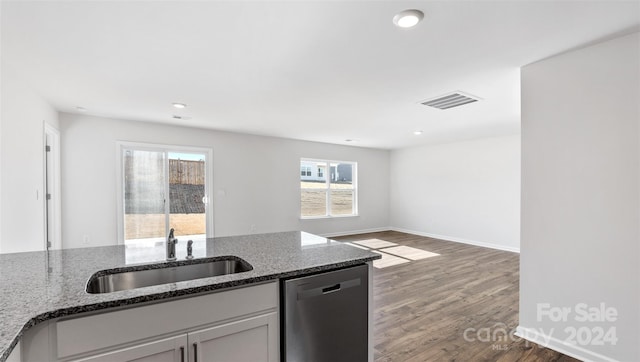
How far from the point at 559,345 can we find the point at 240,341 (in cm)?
244

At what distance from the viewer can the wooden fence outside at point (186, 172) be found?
5020 mm

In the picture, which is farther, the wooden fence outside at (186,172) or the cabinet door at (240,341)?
the wooden fence outside at (186,172)

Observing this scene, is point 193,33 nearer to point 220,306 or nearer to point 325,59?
point 325,59

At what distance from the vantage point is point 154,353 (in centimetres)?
118

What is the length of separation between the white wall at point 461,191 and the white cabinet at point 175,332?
5749mm

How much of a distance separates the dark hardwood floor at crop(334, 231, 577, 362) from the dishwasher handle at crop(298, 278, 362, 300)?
94cm

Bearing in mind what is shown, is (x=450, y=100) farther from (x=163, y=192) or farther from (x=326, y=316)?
(x=163, y=192)

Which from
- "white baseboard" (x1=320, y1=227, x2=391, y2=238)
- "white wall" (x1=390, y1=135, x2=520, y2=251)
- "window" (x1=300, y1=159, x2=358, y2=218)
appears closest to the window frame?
"window" (x1=300, y1=159, x2=358, y2=218)

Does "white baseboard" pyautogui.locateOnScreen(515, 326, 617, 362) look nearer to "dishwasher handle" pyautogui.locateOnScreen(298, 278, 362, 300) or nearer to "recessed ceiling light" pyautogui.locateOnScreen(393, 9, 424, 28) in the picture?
"dishwasher handle" pyautogui.locateOnScreen(298, 278, 362, 300)

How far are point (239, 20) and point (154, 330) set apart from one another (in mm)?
1776

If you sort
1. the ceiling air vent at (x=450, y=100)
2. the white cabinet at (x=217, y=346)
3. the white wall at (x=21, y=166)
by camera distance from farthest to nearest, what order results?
the ceiling air vent at (x=450, y=100)
the white wall at (x=21, y=166)
the white cabinet at (x=217, y=346)

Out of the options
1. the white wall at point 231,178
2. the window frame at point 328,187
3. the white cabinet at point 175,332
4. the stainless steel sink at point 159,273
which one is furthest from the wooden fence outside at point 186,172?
the white cabinet at point 175,332

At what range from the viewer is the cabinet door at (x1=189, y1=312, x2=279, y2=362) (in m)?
1.26

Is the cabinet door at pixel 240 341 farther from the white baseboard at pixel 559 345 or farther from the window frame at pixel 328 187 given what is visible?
the window frame at pixel 328 187
